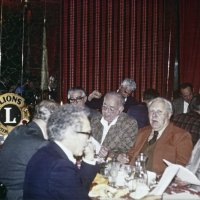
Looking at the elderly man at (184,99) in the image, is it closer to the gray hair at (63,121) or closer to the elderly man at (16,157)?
the elderly man at (16,157)

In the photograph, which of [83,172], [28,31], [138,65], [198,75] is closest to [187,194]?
[83,172]

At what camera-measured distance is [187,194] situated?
2461 mm

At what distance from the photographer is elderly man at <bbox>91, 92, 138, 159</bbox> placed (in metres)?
3.88

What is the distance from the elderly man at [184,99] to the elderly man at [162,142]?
327 centimetres

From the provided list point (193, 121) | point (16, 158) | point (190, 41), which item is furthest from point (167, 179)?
point (190, 41)

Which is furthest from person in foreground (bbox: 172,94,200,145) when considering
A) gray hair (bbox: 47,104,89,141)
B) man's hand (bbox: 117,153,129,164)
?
gray hair (bbox: 47,104,89,141)

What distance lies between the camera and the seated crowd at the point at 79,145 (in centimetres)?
185

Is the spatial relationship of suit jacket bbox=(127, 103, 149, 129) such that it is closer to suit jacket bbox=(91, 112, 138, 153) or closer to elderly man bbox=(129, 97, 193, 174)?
suit jacket bbox=(91, 112, 138, 153)

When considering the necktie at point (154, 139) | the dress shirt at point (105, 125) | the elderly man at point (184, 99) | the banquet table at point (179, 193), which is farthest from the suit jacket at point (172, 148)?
the elderly man at point (184, 99)

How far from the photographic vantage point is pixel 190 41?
7.43 meters

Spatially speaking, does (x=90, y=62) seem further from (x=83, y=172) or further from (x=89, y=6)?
(x=83, y=172)

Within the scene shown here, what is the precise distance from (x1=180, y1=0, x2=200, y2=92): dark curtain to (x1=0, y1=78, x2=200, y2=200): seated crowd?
3.12 meters

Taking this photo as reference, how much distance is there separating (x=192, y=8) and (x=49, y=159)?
6.14 m

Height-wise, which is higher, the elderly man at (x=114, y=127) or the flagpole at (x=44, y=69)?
the flagpole at (x=44, y=69)
